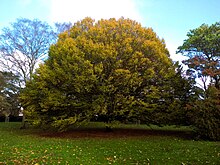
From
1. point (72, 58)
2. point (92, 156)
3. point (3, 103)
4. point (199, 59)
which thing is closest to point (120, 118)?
point (72, 58)

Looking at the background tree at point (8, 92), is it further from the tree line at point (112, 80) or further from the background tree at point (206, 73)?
the background tree at point (206, 73)

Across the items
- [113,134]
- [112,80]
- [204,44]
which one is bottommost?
[113,134]

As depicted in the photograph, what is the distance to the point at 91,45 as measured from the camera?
673 inches

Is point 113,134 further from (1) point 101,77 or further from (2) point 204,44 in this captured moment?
(2) point 204,44

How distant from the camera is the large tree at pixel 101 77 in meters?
16.6

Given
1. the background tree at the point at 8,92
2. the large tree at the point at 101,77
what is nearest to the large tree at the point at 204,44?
the large tree at the point at 101,77

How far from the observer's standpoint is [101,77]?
1697cm

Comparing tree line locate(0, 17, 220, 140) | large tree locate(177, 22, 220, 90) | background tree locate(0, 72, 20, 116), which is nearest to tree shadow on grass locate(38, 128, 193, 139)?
tree line locate(0, 17, 220, 140)

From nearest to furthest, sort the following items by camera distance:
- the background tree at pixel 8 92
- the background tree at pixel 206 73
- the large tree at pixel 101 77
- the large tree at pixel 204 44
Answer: the background tree at pixel 206 73, the large tree at pixel 101 77, the large tree at pixel 204 44, the background tree at pixel 8 92

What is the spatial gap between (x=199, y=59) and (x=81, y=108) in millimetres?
9850

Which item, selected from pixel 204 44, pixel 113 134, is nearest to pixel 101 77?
pixel 113 134

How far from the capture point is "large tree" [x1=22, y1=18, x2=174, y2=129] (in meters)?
16.6

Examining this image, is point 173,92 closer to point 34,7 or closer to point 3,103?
point 34,7

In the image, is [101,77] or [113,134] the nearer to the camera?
[101,77]
